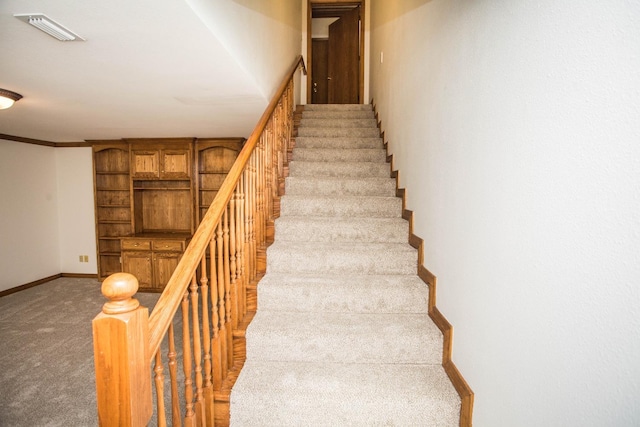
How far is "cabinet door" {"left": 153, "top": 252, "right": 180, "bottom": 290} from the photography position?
15.9 feet

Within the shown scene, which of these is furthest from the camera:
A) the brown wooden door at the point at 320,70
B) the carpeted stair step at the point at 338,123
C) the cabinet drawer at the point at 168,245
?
the brown wooden door at the point at 320,70

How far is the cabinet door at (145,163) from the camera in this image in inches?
204

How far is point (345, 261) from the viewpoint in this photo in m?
2.30

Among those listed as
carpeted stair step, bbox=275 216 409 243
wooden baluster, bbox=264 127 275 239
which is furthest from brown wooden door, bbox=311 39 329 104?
carpeted stair step, bbox=275 216 409 243

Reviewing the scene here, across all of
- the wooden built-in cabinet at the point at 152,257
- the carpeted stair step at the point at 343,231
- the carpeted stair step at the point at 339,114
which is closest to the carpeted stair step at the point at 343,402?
the carpeted stair step at the point at 343,231

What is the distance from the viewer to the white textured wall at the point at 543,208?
73 centimetres

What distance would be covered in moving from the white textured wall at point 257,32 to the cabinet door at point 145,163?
2.72 meters

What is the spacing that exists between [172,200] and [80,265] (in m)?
2.01

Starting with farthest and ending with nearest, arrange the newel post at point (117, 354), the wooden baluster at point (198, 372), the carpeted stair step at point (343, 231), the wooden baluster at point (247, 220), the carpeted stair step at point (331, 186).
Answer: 1. the carpeted stair step at point (331, 186)
2. the carpeted stair step at point (343, 231)
3. the wooden baluster at point (247, 220)
4. the wooden baluster at point (198, 372)
5. the newel post at point (117, 354)

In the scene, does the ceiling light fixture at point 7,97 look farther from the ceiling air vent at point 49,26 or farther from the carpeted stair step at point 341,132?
the carpeted stair step at point 341,132

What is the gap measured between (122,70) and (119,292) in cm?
185

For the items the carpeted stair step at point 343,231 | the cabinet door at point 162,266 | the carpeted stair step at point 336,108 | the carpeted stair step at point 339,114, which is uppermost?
the carpeted stair step at point 336,108

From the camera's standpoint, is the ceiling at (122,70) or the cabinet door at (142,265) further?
the cabinet door at (142,265)

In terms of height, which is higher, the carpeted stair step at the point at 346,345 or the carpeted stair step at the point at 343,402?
the carpeted stair step at the point at 346,345
